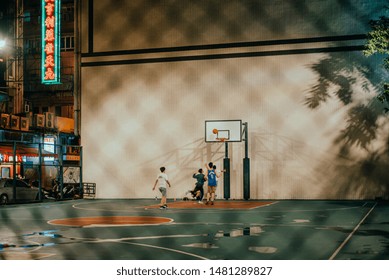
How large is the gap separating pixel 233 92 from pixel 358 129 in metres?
6.57

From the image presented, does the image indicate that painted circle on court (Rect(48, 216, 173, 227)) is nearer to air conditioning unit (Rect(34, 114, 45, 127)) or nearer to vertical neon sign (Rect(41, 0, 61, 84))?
vertical neon sign (Rect(41, 0, 61, 84))

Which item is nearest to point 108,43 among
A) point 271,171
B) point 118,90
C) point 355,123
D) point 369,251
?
point 118,90

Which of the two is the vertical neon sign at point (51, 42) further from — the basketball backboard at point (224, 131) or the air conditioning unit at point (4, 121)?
the basketball backboard at point (224, 131)

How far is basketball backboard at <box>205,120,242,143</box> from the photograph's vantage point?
1138 inches

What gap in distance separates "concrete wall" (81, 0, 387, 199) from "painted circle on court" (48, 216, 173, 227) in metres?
12.6

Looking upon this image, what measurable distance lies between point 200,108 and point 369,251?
21042 millimetres

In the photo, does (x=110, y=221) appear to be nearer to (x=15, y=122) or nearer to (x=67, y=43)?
(x=15, y=122)

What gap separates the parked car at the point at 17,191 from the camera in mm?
25562

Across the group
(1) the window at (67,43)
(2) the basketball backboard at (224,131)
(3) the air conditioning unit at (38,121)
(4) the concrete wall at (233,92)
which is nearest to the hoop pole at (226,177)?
(2) the basketball backboard at (224,131)

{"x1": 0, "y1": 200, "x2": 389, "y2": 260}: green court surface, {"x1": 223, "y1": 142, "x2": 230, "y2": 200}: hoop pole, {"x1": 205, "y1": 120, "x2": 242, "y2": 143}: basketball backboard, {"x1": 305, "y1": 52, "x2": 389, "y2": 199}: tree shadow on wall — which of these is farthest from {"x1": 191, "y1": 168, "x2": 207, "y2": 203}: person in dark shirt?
{"x1": 0, "y1": 200, "x2": 389, "y2": 260}: green court surface

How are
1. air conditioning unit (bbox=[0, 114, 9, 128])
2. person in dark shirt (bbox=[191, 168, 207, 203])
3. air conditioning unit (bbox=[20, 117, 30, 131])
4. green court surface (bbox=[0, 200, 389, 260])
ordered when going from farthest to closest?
air conditioning unit (bbox=[20, 117, 30, 131]), air conditioning unit (bbox=[0, 114, 9, 128]), person in dark shirt (bbox=[191, 168, 207, 203]), green court surface (bbox=[0, 200, 389, 260])

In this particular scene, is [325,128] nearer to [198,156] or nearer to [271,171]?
[271,171]

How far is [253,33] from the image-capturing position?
29.8 metres

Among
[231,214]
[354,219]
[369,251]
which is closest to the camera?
[369,251]
